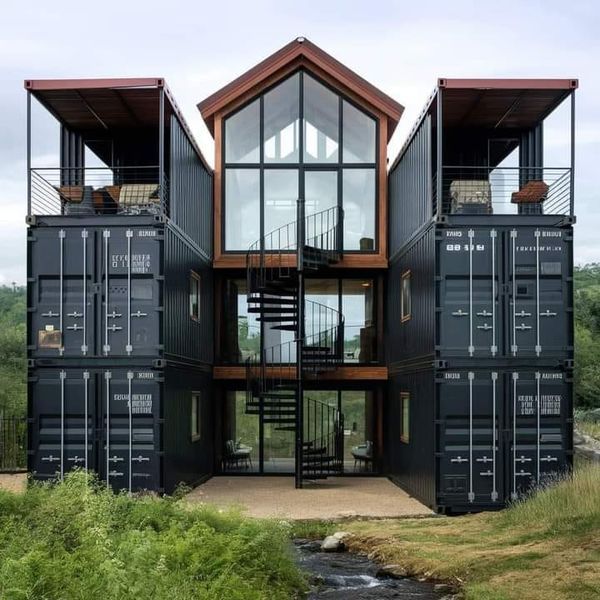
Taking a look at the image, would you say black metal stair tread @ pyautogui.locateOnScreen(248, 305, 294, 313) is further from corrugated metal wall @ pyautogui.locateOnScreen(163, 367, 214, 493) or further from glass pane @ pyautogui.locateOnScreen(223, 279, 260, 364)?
corrugated metal wall @ pyautogui.locateOnScreen(163, 367, 214, 493)

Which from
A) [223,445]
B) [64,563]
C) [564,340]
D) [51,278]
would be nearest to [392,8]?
[564,340]

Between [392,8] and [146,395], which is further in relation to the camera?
[146,395]

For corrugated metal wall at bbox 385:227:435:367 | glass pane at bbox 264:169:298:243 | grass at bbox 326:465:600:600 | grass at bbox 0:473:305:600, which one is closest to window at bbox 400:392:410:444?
corrugated metal wall at bbox 385:227:435:367

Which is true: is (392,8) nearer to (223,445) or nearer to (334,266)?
(334,266)

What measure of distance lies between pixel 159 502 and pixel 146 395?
3789 millimetres

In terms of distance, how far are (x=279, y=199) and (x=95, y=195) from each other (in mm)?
4268

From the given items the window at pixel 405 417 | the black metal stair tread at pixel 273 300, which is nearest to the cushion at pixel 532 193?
the window at pixel 405 417

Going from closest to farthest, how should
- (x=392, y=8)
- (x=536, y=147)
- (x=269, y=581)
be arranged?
1. (x=269, y=581)
2. (x=392, y=8)
3. (x=536, y=147)

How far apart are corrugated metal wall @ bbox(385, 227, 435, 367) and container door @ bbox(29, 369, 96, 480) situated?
205 inches

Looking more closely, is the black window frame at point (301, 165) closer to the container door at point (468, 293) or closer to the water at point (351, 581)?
the container door at point (468, 293)

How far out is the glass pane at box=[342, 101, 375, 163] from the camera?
20828 millimetres

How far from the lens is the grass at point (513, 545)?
938 cm

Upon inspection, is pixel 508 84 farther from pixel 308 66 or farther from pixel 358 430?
pixel 358 430

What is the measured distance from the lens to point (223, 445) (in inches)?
822
